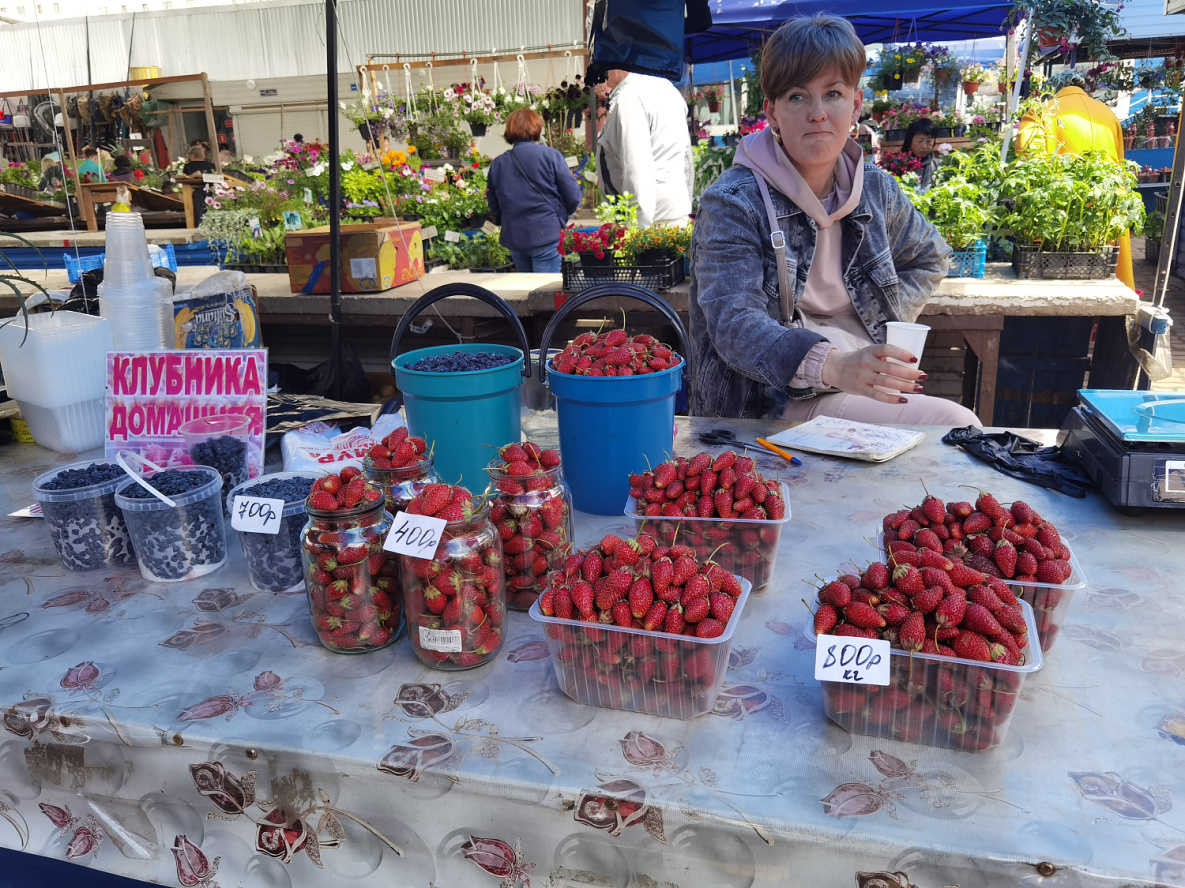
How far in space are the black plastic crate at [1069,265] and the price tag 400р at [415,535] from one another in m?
3.62

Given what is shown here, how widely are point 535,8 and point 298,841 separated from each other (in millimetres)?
11992

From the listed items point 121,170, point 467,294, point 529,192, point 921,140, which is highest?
point 121,170

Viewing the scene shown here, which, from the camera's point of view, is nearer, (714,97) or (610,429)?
(610,429)

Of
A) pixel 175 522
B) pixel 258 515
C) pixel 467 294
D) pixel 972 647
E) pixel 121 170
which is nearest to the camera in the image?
pixel 972 647

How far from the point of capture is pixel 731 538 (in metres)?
1.27

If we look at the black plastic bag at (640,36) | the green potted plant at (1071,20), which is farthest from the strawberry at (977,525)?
the green potted plant at (1071,20)

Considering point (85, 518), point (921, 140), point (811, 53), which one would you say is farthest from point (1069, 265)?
point (85, 518)

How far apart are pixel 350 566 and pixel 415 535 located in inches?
5.2

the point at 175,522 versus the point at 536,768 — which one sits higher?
the point at 175,522

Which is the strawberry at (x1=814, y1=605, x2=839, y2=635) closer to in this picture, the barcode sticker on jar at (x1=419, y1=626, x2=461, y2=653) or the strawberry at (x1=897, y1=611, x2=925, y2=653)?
the strawberry at (x1=897, y1=611, x2=925, y2=653)

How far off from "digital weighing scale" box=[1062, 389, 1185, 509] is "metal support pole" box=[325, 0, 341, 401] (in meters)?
2.18

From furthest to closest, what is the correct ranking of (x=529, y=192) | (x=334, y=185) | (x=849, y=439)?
(x=529, y=192)
(x=334, y=185)
(x=849, y=439)

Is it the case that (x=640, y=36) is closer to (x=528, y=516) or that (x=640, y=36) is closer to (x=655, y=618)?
(x=528, y=516)

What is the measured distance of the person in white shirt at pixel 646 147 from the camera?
4414 mm
